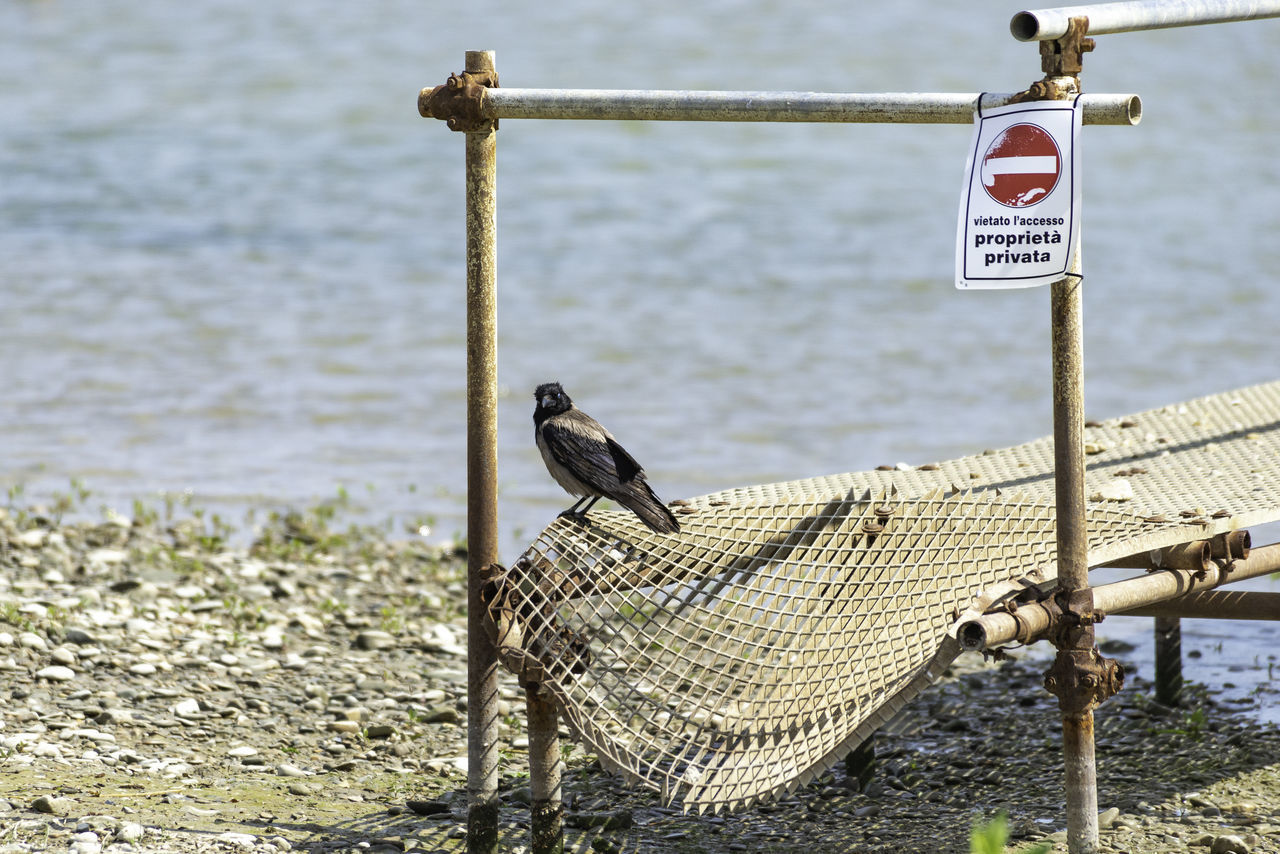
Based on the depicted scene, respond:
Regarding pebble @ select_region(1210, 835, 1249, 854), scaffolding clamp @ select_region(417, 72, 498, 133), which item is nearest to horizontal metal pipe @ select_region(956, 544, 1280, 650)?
pebble @ select_region(1210, 835, 1249, 854)

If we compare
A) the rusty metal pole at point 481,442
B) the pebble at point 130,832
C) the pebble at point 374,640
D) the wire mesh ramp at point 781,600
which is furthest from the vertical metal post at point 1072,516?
the pebble at point 374,640

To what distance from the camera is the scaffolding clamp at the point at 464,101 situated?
12.2 ft

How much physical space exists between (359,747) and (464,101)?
7.33 ft

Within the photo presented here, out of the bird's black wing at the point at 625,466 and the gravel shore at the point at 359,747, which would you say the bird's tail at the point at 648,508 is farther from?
the gravel shore at the point at 359,747

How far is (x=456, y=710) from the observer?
5.24 m

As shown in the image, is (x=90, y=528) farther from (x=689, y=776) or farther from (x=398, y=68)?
(x=398, y=68)

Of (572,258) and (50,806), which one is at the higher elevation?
(572,258)

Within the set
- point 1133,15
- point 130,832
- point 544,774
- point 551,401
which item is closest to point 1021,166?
point 1133,15

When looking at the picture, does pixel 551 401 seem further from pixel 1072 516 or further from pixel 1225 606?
pixel 1225 606

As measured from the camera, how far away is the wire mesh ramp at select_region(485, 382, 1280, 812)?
11.9 ft

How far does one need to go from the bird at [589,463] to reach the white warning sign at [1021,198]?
3.95 feet

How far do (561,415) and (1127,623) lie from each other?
128 inches

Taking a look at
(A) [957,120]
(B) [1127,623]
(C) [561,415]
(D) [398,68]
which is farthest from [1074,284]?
(D) [398,68]

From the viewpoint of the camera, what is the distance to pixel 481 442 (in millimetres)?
3811
